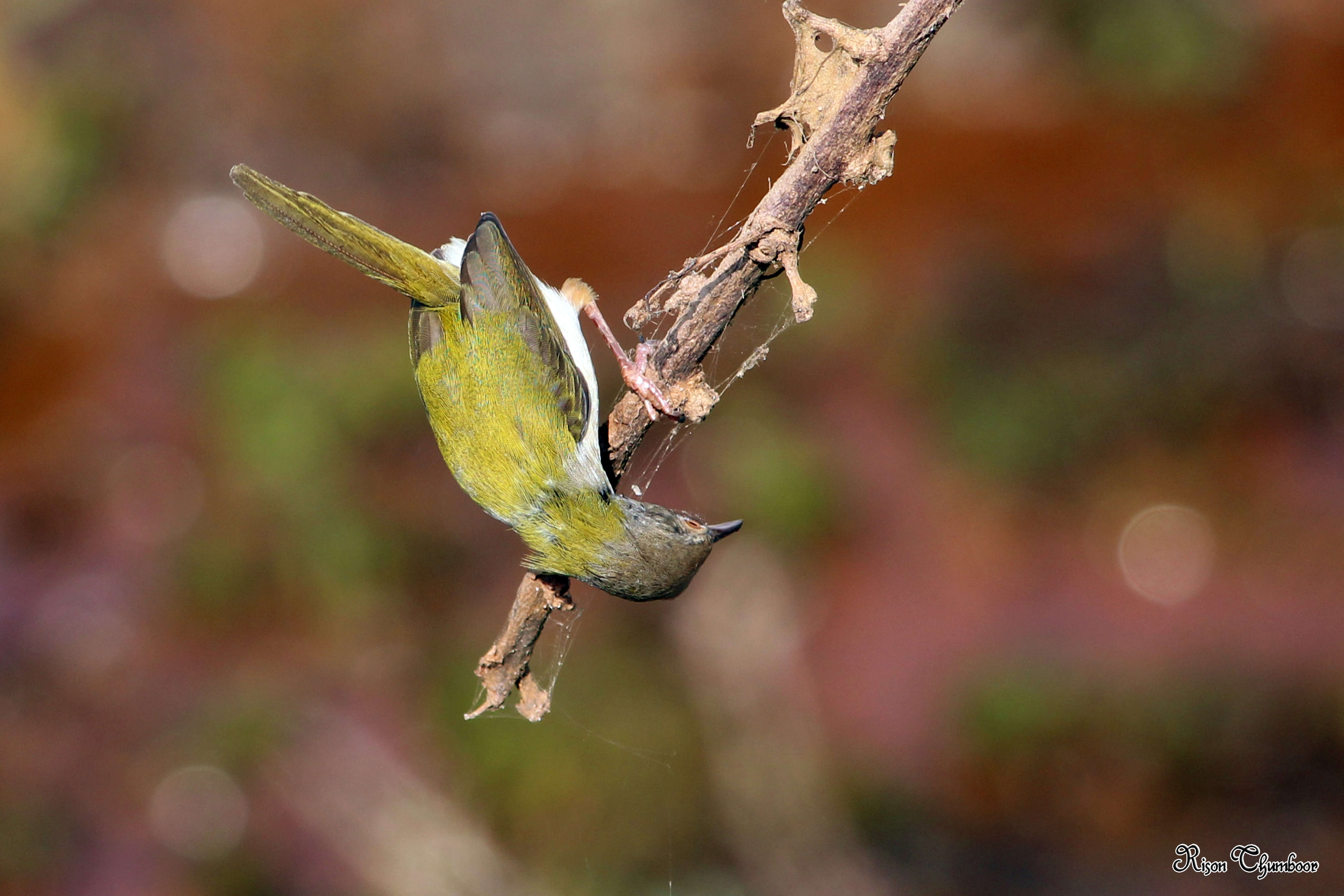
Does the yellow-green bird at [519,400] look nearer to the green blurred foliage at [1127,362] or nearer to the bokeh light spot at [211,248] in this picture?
the green blurred foliage at [1127,362]

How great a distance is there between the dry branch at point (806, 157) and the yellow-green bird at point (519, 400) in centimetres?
38

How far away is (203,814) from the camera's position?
27.2 ft

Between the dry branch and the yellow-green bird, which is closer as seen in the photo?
the dry branch

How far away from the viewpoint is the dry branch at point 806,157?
2434 mm

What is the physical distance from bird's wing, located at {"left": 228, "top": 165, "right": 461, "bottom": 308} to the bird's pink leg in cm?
72

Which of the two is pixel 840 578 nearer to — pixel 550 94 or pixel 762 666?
pixel 762 666

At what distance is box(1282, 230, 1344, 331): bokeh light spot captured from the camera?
888 cm

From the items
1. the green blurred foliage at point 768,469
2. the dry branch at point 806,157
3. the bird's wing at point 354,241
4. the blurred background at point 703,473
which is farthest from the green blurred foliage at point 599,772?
the dry branch at point 806,157

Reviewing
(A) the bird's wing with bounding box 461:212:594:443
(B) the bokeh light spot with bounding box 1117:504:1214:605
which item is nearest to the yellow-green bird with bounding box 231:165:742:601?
(A) the bird's wing with bounding box 461:212:594:443

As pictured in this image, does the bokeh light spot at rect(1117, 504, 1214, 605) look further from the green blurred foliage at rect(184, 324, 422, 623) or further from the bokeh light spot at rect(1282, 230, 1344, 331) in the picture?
the green blurred foliage at rect(184, 324, 422, 623)

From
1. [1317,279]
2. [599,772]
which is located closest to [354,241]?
[599,772]

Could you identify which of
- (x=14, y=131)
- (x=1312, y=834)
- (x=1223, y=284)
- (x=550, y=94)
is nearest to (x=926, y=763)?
(x=1312, y=834)

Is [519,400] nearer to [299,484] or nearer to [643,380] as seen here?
[643,380]

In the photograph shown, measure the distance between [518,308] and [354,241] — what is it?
696 mm
